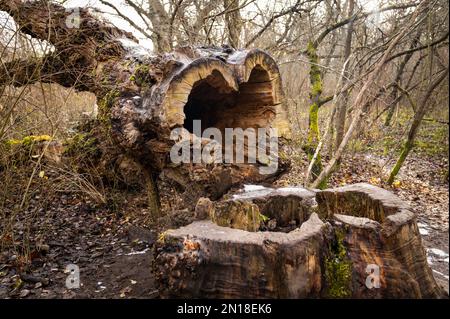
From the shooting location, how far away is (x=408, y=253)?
208 centimetres

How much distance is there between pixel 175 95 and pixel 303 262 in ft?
5.83

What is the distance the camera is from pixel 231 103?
3836 mm

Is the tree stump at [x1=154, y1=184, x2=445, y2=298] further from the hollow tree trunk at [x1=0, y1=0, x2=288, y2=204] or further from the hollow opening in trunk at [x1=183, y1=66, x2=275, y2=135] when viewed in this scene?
the hollow opening in trunk at [x1=183, y1=66, x2=275, y2=135]

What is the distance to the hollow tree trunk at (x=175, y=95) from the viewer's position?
3061 millimetres

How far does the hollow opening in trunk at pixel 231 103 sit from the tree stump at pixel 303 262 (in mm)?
1640

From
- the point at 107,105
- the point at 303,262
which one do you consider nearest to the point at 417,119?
the point at 303,262

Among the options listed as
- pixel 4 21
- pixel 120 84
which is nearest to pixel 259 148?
pixel 120 84

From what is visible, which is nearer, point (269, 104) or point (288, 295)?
point (288, 295)

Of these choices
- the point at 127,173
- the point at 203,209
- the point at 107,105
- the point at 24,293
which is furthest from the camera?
the point at 127,173

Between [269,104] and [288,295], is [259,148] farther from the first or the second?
[288,295]

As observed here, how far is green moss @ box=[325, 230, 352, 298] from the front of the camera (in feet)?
6.91

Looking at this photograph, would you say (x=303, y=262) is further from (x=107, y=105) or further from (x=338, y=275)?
(x=107, y=105)
